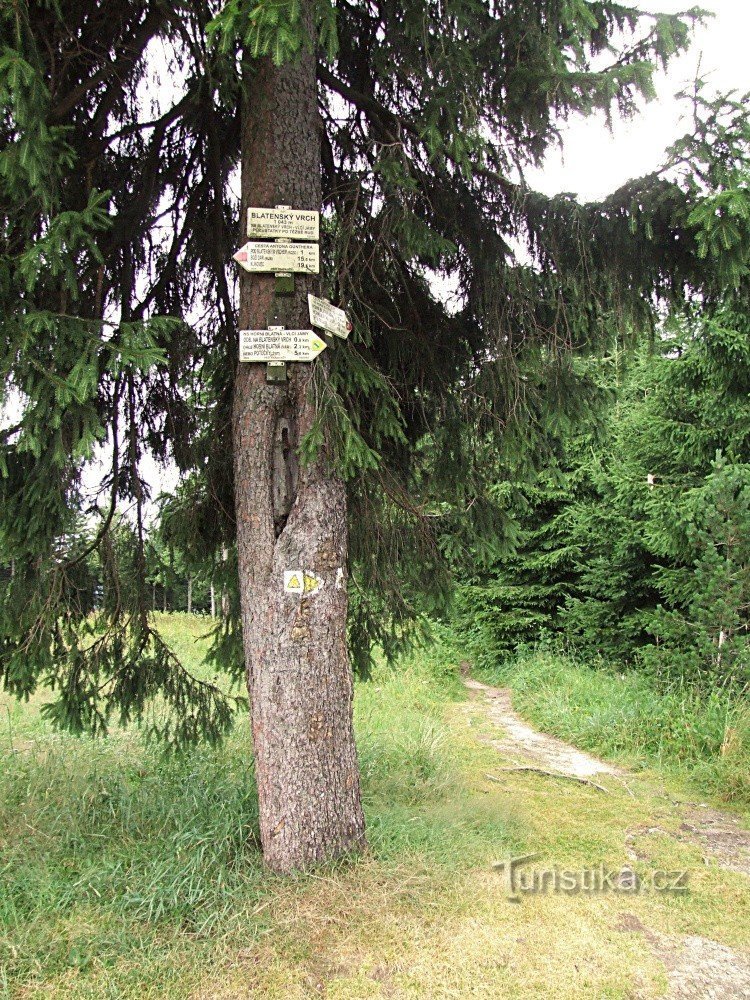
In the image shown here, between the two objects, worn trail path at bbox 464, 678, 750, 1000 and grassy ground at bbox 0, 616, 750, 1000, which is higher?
grassy ground at bbox 0, 616, 750, 1000

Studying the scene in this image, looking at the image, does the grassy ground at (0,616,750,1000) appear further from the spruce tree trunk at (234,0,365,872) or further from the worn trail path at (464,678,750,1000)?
the spruce tree trunk at (234,0,365,872)

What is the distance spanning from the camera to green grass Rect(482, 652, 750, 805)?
579 cm

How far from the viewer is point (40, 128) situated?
286cm

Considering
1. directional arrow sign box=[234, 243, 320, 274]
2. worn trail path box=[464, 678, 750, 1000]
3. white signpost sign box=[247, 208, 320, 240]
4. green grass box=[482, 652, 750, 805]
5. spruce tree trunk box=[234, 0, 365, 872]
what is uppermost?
white signpost sign box=[247, 208, 320, 240]

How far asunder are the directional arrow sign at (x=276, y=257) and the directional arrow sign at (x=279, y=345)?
0.36m

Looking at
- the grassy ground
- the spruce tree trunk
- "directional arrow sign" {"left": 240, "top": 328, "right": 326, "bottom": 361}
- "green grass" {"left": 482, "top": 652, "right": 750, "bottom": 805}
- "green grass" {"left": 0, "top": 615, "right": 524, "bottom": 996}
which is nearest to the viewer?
the grassy ground

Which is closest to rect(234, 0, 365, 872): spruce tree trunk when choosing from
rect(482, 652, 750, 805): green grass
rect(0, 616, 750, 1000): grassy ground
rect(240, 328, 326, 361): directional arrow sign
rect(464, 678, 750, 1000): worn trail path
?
rect(240, 328, 326, 361): directional arrow sign

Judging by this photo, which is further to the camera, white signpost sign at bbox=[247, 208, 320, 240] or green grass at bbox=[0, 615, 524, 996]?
white signpost sign at bbox=[247, 208, 320, 240]

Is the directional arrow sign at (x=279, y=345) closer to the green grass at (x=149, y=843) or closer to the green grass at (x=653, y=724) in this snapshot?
the green grass at (x=149, y=843)

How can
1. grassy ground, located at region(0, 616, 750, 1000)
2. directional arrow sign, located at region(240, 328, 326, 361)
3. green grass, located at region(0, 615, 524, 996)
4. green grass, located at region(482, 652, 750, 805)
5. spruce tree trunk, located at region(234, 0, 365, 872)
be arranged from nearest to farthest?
1. grassy ground, located at region(0, 616, 750, 1000)
2. green grass, located at region(0, 615, 524, 996)
3. spruce tree trunk, located at region(234, 0, 365, 872)
4. directional arrow sign, located at region(240, 328, 326, 361)
5. green grass, located at region(482, 652, 750, 805)

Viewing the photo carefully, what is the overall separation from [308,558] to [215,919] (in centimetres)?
172

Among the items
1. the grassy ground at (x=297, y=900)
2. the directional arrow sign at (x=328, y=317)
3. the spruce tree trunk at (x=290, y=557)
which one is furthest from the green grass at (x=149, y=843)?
the directional arrow sign at (x=328, y=317)

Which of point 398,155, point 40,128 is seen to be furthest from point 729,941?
→ point 40,128

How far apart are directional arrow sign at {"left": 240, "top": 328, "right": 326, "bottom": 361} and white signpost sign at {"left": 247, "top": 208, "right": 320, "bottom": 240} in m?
0.53
